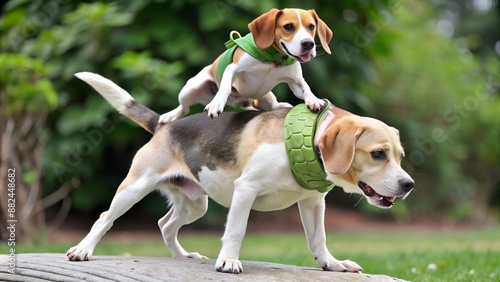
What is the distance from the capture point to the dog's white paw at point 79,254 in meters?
5.17

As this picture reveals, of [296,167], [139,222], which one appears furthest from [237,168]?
[139,222]

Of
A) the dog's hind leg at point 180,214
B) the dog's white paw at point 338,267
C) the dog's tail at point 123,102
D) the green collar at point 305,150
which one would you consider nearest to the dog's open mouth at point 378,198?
the green collar at point 305,150

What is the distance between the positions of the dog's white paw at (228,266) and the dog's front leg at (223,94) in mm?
902

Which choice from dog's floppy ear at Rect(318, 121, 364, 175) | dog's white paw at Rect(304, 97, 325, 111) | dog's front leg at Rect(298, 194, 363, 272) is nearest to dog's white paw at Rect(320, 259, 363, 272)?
dog's front leg at Rect(298, 194, 363, 272)

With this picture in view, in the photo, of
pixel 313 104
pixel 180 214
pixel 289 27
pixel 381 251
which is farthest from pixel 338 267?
pixel 381 251

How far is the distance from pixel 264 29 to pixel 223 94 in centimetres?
50

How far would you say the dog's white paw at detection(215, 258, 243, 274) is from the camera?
4691 mm

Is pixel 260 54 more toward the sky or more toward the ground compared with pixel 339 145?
more toward the sky

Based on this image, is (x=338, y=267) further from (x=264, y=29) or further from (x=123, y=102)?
(x=123, y=102)

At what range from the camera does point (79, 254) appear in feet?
17.0

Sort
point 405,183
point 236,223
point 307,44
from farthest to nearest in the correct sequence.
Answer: point 236,223 → point 307,44 → point 405,183

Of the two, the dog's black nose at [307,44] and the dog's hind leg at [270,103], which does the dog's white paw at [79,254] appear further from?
the dog's black nose at [307,44]

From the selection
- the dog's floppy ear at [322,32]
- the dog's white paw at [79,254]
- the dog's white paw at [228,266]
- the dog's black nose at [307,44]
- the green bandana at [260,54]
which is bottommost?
the dog's white paw at [79,254]

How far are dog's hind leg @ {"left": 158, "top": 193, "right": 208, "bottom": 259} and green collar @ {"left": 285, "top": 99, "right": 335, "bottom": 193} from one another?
1119 millimetres
